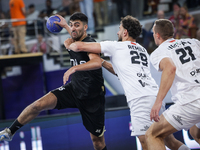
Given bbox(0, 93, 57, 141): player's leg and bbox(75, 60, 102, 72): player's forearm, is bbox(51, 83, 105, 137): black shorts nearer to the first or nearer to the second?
bbox(0, 93, 57, 141): player's leg

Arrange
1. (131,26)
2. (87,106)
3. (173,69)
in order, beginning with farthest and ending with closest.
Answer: (87,106) < (131,26) < (173,69)

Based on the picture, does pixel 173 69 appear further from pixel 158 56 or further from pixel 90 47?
pixel 90 47

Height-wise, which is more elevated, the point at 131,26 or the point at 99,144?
the point at 131,26

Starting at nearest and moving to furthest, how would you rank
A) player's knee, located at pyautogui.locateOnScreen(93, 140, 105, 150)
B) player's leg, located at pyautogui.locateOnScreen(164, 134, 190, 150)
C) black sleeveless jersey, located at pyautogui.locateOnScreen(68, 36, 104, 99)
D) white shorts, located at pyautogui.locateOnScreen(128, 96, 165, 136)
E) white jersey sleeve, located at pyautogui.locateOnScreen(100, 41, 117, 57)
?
white shorts, located at pyautogui.locateOnScreen(128, 96, 165, 136), white jersey sleeve, located at pyautogui.locateOnScreen(100, 41, 117, 57), player's leg, located at pyautogui.locateOnScreen(164, 134, 190, 150), black sleeveless jersey, located at pyautogui.locateOnScreen(68, 36, 104, 99), player's knee, located at pyautogui.locateOnScreen(93, 140, 105, 150)

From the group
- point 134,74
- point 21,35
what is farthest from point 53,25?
point 21,35

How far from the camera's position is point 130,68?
12.4ft

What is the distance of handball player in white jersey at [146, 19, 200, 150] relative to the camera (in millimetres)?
3371

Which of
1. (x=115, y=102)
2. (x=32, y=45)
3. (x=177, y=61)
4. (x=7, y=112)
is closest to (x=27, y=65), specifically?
(x=32, y=45)

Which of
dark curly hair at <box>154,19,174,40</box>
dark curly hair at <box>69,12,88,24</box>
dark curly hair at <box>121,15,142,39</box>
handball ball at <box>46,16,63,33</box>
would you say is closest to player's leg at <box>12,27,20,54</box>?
handball ball at <box>46,16,63,33</box>

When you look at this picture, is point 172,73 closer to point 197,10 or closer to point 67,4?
point 197,10

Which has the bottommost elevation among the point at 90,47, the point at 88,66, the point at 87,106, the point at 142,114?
the point at 87,106

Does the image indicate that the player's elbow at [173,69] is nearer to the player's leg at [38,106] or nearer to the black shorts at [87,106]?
the black shorts at [87,106]

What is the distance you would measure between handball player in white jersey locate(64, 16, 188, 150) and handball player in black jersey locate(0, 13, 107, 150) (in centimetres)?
56

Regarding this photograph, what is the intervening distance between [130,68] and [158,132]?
0.89m
